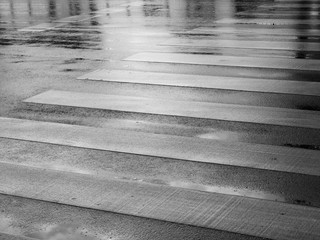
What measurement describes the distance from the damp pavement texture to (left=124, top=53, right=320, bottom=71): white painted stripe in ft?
0.10

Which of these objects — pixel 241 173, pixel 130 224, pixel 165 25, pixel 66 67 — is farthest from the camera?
pixel 165 25

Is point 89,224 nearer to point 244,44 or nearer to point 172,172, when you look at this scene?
point 172,172

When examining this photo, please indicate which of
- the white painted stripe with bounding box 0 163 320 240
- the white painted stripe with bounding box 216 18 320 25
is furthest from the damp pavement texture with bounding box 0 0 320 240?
the white painted stripe with bounding box 216 18 320 25

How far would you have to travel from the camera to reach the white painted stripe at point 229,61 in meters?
9.90

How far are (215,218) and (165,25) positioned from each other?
9.87 meters

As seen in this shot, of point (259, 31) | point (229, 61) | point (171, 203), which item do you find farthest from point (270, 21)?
point (171, 203)

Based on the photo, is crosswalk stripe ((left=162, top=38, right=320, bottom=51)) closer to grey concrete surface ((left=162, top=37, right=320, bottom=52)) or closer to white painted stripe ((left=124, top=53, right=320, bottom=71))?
grey concrete surface ((left=162, top=37, right=320, bottom=52))

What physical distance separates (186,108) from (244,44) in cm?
429

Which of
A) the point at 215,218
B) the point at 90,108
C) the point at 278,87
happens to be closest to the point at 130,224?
the point at 215,218

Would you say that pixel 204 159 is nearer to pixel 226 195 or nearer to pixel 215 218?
pixel 226 195

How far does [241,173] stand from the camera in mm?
5699

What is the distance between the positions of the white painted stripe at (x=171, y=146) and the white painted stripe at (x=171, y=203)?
77 centimetres

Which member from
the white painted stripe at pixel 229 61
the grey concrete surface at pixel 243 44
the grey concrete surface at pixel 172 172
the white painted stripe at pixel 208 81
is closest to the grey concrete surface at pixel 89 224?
the grey concrete surface at pixel 172 172

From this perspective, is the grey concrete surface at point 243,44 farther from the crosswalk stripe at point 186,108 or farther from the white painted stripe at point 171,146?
the white painted stripe at point 171,146
